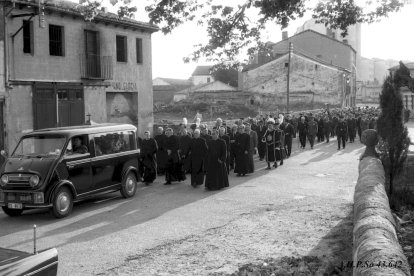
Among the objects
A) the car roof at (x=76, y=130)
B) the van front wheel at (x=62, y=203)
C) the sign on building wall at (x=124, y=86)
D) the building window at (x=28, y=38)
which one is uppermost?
the building window at (x=28, y=38)

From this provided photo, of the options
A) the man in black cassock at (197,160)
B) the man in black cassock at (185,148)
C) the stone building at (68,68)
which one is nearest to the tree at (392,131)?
the man in black cassock at (197,160)

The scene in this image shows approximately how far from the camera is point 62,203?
35.9ft

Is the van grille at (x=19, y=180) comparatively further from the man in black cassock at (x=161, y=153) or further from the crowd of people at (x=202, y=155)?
the man in black cassock at (x=161, y=153)

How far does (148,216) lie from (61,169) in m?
2.18

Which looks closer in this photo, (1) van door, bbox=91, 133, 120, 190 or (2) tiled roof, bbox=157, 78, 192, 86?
(1) van door, bbox=91, 133, 120, 190

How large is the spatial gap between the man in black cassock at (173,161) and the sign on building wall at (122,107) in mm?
9459

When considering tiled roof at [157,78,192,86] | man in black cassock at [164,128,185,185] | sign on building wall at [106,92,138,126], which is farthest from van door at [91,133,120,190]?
tiled roof at [157,78,192,86]

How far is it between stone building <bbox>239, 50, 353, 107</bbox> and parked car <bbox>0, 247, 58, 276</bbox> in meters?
52.4

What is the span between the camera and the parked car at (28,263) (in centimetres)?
439

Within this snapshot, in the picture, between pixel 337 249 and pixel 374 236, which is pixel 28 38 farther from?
pixel 374 236

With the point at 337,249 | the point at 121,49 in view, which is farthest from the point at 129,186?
the point at 121,49

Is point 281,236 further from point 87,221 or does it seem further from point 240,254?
point 87,221

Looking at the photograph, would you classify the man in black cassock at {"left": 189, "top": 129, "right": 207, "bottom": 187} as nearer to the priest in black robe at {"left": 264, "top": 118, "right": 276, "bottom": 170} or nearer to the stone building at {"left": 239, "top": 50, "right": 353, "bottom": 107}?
the priest in black robe at {"left": 264, "top": 118, "right": 276, "bottom": 170}

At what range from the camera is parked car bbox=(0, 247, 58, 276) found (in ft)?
14.4
